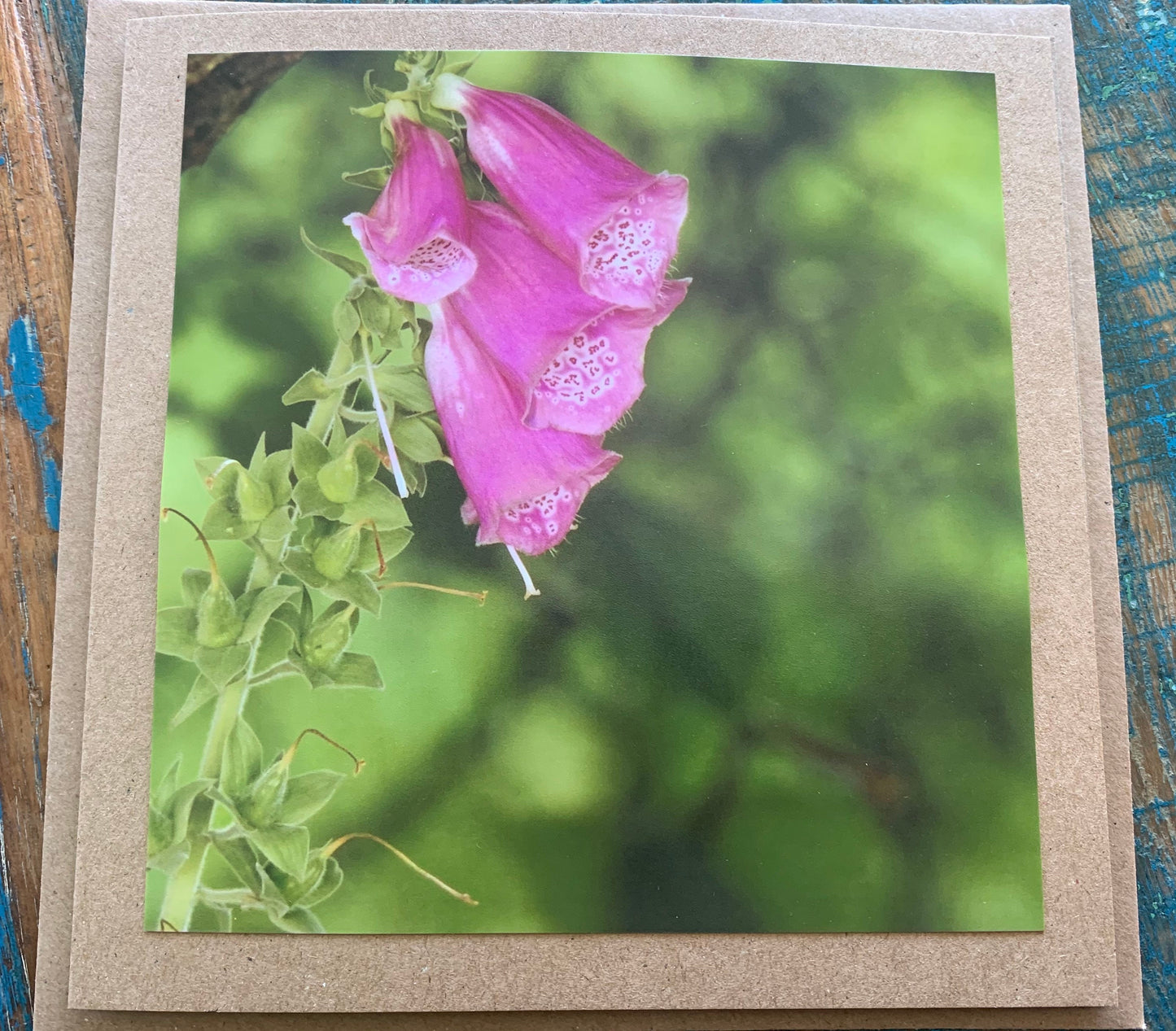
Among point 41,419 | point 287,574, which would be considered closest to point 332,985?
point 287,574

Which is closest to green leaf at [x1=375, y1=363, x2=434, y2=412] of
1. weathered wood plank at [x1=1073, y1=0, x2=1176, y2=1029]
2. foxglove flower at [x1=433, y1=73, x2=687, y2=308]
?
foxglove flower at [x1=433, y1=73, x2=687, y2=308]

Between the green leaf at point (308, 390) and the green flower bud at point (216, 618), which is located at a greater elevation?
the green leaf at point (308, 390)

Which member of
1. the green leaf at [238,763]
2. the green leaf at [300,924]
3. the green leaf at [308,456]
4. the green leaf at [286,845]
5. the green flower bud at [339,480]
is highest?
the green leaf at [308,456]

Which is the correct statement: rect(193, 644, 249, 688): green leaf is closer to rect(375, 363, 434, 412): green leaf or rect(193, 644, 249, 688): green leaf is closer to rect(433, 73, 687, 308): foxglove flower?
rect(375, 363, 434, 412): green leaf

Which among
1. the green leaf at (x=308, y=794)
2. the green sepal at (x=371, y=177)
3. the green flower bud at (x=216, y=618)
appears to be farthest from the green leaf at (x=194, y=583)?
the green sepal at (x=371, y=177)

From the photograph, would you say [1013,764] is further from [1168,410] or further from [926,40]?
[926,40]

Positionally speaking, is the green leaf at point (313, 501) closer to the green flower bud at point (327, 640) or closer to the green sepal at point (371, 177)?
the green flower bud at point (327, 640)
